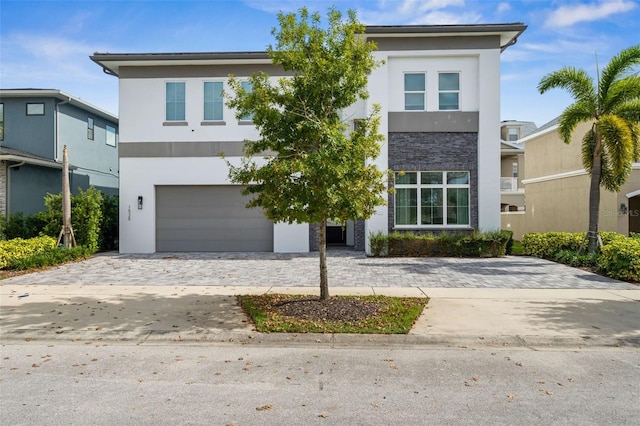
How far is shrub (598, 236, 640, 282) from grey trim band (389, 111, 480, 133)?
614cm

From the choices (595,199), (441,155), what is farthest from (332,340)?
(595,199)

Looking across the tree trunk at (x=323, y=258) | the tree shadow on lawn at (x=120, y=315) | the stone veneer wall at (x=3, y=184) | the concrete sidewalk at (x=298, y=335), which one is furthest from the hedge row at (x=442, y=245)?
the stone veneer wall at (x=3, y=184)

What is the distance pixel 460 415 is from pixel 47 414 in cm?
A: 395

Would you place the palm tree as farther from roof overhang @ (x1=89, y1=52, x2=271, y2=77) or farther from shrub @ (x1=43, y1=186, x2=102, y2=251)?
shrub @ (x1=43, y1=186, x2=102, y2=251)

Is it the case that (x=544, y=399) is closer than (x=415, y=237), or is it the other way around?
(x=544, y=399)

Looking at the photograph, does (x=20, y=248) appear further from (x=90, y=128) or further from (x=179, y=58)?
(x=90, y=128)

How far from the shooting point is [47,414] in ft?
14.6

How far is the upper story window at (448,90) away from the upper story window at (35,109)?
16731 mm

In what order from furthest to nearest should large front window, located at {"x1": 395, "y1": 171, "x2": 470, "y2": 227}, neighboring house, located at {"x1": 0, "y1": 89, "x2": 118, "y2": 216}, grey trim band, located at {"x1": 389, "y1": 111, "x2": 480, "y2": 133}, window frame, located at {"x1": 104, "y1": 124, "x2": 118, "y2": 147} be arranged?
1. window frame, located at {"x1": 104, "y1": 124, "x2": 118, "y2": 147}
2. neighboring house, located at {"x1": 0, "y1": 89, "x2": 118, "y2": 216}
3. large front window, located at {"x1": 395, "y1": 171, "x2": 470, "y2": 227}
4. grey trim band, located at {"x1": 389, "y1": 111, "x2": 480, "y2": 133}

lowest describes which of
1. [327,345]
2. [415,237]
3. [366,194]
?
[327,345]

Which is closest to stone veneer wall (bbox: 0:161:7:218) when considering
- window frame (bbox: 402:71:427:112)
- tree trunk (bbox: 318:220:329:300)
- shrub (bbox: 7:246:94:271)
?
shrub (bbox: 7:246:94:271)

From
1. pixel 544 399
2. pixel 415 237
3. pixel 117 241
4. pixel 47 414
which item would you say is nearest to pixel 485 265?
pixel 415 237

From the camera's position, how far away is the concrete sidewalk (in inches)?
276

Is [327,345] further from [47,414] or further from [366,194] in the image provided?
[47,414]
